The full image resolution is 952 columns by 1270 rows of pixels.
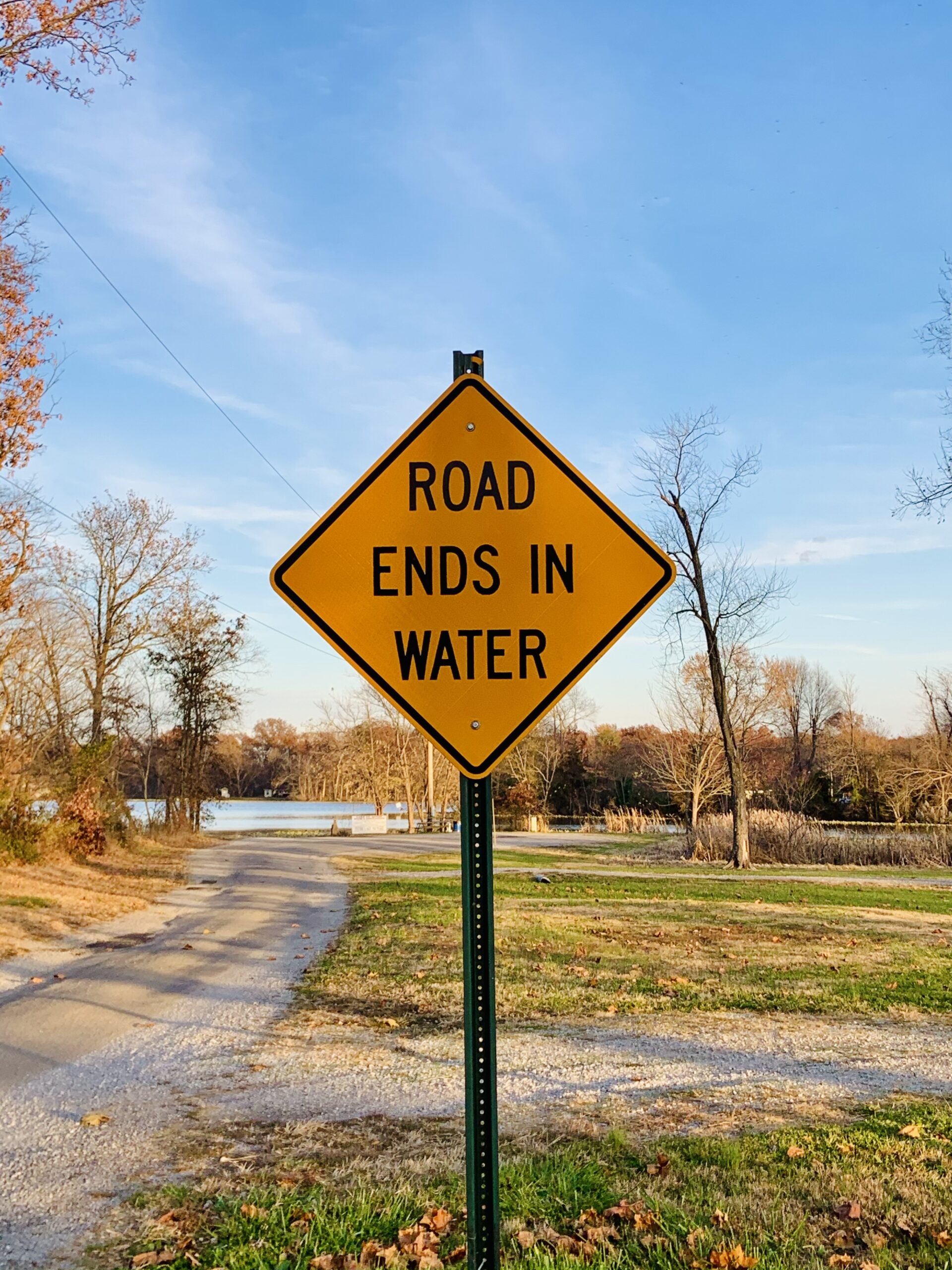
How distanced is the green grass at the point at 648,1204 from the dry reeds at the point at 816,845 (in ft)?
74.9

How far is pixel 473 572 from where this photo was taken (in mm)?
2898

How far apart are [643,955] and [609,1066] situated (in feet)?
14.5

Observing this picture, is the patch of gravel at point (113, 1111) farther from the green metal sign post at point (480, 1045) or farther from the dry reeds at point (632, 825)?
the dry reeds at point (632, 825)

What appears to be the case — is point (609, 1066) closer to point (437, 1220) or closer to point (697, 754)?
point (437, 1220)

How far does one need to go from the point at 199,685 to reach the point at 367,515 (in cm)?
3645

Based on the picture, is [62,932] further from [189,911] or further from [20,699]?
[20,699]

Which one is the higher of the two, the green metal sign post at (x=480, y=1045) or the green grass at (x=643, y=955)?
the green metal sign post at (x=480, y=1045)

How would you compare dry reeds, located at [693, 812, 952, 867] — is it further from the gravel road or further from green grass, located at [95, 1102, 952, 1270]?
green grass, located at [95, 1102, 952, 1270]

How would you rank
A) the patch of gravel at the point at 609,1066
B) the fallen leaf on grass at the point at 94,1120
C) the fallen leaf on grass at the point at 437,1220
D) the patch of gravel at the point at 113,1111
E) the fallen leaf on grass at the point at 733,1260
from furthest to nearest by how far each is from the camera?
the patch of gravel at the point at 609,1066 < the fallen leaf on grass at the point at 94,1120 < the patch of gravel at the point at 113,1111 < the fallen leaf on grass at the point at 437,1220 < the fallen leaf on grass at the point at 733,1260

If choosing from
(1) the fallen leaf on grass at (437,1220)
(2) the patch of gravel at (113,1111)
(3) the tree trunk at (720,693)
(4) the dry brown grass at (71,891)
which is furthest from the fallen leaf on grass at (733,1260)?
(3) the tree trunk at (720,693)

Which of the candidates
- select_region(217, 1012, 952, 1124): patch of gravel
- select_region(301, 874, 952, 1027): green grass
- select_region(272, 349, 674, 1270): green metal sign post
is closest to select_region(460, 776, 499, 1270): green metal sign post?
select_region(272, 349, 674, 1270): green metal sign post

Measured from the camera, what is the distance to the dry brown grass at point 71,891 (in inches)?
481

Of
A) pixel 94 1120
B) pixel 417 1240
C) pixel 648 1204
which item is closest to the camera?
pixel 417 1240

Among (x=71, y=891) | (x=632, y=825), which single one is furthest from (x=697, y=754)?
(x=71, y=891)
